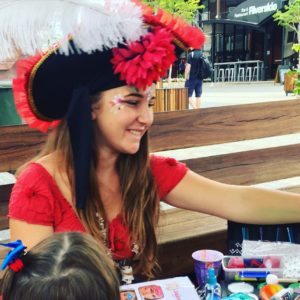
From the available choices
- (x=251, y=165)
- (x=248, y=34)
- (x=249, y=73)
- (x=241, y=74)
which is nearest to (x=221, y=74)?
(x=241, y=74)

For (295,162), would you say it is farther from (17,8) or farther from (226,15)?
(226,15)

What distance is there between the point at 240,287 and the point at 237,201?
0.40 meters

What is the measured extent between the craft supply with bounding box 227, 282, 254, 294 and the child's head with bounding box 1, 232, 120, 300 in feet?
2.30

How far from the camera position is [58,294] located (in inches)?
38.0

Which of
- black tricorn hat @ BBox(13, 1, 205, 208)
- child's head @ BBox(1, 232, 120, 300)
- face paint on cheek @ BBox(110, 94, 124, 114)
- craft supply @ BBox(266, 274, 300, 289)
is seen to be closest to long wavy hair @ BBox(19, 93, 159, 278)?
black tricorn hat @ BBox(13, 1, 205, 208)

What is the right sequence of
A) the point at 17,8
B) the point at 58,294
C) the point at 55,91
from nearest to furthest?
the point at 58,294 → the point at 17,8 → the point at 55,91

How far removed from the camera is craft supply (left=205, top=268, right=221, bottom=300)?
156 centimetres

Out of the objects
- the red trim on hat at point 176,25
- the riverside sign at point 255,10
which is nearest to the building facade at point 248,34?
the riverside sign at point 255,10

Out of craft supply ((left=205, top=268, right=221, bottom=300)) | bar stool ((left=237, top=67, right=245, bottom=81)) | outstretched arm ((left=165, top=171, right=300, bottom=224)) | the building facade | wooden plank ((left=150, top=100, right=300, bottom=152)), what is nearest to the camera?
craft supply ((left=205, top=268, right=221, bottom=300))

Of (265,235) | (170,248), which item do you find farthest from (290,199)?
(170,248)

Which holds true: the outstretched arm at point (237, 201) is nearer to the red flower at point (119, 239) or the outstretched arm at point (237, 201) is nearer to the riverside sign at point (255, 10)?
the red flower at point (119, 239)

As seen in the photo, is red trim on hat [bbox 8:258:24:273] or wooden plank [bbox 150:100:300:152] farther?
wooden plank [bbox 150:100:300:152]

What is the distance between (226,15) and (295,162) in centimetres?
2666

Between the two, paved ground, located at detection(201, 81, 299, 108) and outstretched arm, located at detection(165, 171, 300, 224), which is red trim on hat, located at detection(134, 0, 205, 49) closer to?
outstretched arm, located at detection(165, 171, 300, 224)
